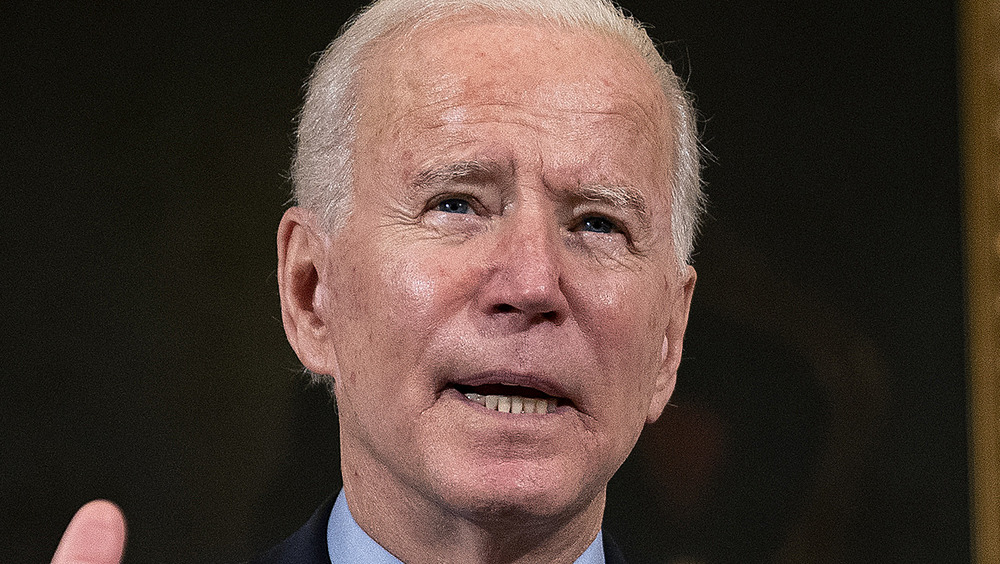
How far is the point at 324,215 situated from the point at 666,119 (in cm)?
59

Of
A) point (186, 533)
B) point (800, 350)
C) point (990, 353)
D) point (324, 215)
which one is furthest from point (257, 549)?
point (990, 353)

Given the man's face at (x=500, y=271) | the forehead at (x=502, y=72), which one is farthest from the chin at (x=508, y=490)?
the forehead at (x=502, y=72)

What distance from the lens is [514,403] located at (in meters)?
1.54

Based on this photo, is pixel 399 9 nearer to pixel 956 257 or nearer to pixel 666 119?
pixel 666 119

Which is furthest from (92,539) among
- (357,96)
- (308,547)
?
(357,96)

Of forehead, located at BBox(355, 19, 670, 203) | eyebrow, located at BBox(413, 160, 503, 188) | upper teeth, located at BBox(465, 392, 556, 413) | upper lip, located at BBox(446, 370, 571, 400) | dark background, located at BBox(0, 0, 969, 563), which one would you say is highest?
forehead, located at BBox(355, 19, 670, 203)

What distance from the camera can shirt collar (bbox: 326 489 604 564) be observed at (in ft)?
5.67

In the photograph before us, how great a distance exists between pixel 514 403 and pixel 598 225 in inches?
12.9

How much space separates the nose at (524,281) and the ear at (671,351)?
33 cm

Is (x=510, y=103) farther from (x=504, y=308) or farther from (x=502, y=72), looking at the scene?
(x=504, y=308)

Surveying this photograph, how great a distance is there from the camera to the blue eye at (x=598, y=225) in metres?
1.69

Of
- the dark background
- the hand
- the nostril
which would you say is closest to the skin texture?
the nostril

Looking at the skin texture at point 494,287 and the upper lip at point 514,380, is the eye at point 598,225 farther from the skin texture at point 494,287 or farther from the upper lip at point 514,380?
the upper lip at point 514,380

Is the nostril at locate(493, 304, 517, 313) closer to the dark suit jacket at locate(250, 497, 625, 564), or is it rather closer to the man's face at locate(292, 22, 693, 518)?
the man's face at locate(292, 22, 693, 518)
